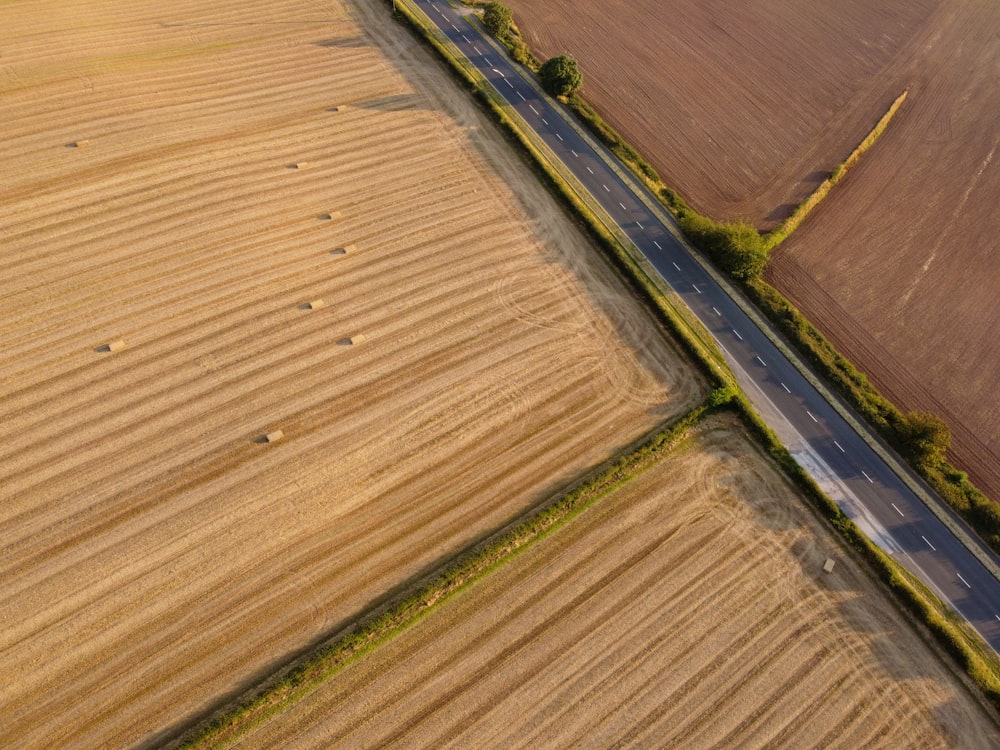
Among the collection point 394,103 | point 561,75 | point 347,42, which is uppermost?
point 347,42

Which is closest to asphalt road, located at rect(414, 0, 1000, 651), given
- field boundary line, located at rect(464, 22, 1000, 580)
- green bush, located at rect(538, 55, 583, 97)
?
field boundary line, located at rect(464, 22, 1000, 580)

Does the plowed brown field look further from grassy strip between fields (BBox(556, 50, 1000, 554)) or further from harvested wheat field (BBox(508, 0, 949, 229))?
grassy strip between fields (BBox(556, 50, 1000, 554))

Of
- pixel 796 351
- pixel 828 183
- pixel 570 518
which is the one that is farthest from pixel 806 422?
pixel 828 183

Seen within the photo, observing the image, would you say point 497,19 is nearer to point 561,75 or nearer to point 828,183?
point 561,75

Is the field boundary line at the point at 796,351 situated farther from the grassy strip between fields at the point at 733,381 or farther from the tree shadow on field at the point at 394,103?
the tree shadow on field at the point at 394,103

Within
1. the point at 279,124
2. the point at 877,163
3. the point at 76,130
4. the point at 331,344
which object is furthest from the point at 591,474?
the point at 76,130

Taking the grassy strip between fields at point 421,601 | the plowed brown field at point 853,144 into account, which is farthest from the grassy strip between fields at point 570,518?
the plowed brown field at point 853,144
